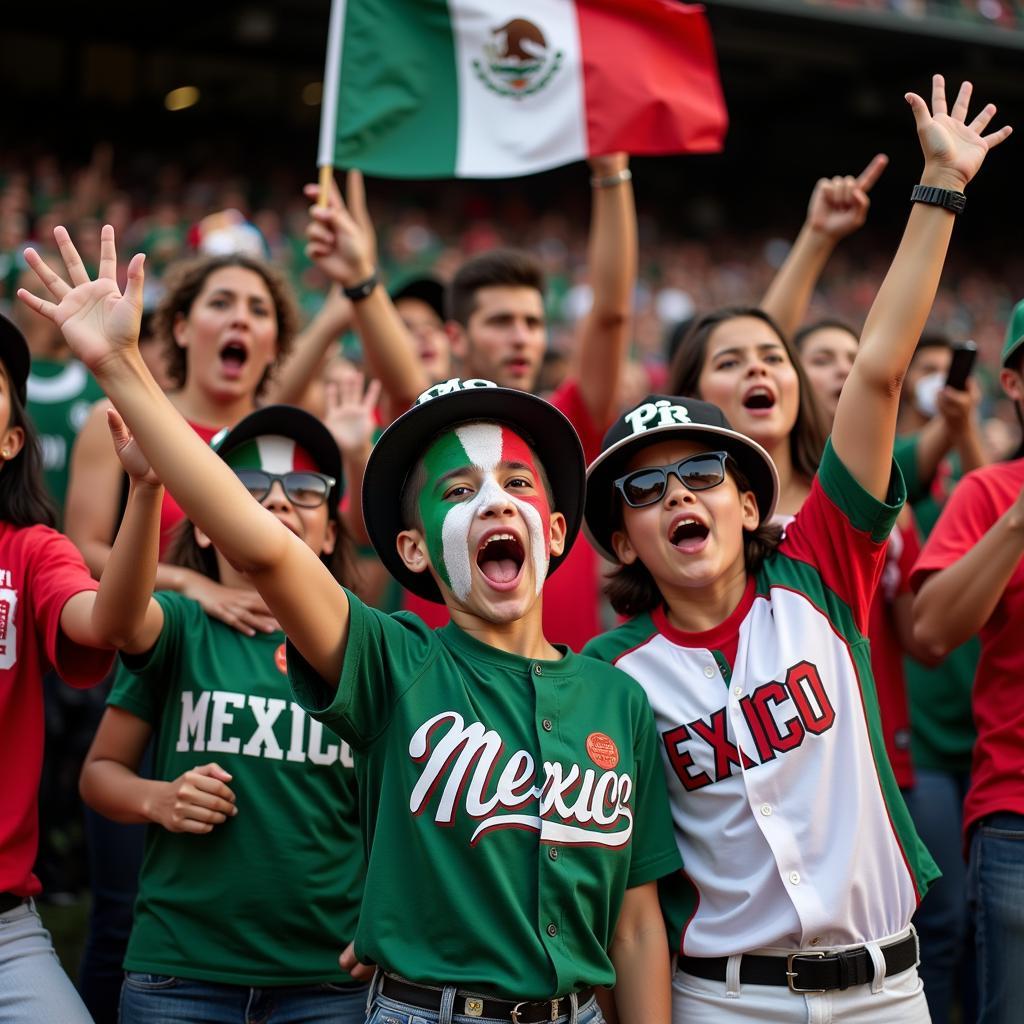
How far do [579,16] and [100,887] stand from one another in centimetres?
337

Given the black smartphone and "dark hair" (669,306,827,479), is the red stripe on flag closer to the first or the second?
"dark hair" (669,306,827,479)

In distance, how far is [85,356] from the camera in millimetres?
2297

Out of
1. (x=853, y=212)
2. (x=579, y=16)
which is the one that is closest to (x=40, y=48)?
(x=579, y=16)

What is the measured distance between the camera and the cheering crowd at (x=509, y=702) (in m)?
2.45

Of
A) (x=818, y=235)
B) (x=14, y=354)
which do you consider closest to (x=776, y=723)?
(x=14, y=354)

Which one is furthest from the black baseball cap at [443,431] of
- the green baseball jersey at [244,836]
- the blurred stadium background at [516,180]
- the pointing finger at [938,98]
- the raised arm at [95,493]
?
the blurred stadium background at [516,180]

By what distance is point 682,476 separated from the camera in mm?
2871

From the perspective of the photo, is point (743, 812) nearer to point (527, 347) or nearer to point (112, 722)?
point (112, 722)

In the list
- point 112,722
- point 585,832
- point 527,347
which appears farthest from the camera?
point 527,347

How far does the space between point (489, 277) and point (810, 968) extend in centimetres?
283

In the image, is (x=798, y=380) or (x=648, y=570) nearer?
(x=648, y=570)

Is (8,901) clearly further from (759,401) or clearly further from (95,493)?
(759,401)

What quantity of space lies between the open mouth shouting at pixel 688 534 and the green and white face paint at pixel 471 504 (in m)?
0.28

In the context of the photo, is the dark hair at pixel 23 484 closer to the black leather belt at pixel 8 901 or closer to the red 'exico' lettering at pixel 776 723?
the black leather belt at pixel 8 901
